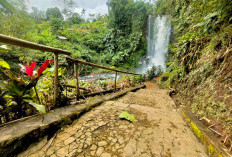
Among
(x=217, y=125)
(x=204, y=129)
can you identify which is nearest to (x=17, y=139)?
(x=204, y=129)

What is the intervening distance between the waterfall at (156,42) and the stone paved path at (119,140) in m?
12.0

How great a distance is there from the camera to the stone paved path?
0.96 metres

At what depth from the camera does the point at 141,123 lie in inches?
58.9

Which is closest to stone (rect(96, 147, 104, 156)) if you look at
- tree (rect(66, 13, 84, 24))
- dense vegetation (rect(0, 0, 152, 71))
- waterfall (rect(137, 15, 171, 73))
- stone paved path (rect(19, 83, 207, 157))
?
stone paved path (rect(19, 83, 207, 157))

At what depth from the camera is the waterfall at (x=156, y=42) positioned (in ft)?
39.9

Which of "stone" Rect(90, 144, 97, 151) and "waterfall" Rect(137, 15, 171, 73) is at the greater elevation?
"waterfall" Rect(137, 15, 171, 73)

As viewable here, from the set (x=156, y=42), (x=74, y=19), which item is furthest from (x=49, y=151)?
(x=74, y=19)

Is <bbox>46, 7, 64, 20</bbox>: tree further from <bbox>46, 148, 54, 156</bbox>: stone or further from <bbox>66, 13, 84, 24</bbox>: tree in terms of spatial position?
<bbox>46, 148, 54, 156</bbox>: stone

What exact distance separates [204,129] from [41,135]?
1.99 metres

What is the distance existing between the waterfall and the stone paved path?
39.5 ft

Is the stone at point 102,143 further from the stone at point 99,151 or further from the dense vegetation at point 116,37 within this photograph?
the dense vegetation at point 116,37

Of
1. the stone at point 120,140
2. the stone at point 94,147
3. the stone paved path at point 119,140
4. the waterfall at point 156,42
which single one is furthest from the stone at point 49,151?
the waterfall at point 156,42

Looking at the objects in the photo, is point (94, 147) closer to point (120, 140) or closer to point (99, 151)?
point (99, 151)

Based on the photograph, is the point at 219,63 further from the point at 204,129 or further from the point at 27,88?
the point at 27,88
